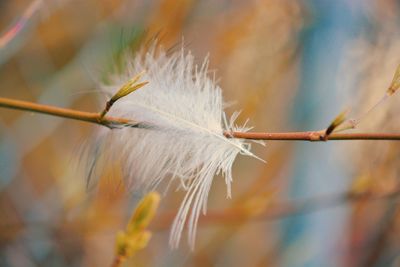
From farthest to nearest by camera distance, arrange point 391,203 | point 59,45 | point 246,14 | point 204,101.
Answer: point 59,45, point 246,14, point 391,203, point 204,101

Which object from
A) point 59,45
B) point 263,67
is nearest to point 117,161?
point 263,67

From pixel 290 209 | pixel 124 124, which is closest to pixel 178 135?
pixel 124 124

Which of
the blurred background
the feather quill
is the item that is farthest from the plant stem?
the blurred background

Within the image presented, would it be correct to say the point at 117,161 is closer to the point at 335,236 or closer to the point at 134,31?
the point at 134,31

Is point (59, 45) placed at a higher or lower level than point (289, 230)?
higher

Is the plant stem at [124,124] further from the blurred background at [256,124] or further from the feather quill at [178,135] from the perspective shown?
the blurred background at [256,124]

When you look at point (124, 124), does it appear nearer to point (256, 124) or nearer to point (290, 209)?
point (290, 209)

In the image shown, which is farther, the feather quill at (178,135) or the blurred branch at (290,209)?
the blurred branch at (290,209)

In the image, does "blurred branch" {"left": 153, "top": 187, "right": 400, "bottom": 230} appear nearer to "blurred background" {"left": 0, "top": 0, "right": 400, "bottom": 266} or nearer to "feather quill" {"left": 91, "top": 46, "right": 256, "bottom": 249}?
"blurred background" {"left": 0, "top": 0, "right": 400, "bottom": 266}

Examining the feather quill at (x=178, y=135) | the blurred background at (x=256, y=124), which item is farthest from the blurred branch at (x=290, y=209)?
the feather quill at (x=178, y=135)
